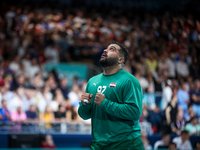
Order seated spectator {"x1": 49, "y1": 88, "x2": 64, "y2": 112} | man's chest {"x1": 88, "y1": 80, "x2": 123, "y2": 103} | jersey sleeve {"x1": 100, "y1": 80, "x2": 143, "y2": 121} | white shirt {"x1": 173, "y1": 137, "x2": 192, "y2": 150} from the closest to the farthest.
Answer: jersey sleeve {"x1": 100, "y1": 80, "x2": 143, "y2": 121} → man's chest {"x1": 88, "y1": 80, "x2": 123, "y2": 103} → white shirt {"x1": 173, "y1": 137, "x2": 192, "y2": 150} → seated spectator {"x1": 49, "y1": 88, "x2": 64, "y2": 112}

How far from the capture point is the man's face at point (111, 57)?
296 centimetres

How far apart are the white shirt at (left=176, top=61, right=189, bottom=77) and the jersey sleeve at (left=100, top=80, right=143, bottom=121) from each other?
8.39 metres

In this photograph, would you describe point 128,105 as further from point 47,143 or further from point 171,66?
point 171,66

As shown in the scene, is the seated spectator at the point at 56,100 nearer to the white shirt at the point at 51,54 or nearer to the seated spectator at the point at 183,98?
the white shirt at the point at 51,54

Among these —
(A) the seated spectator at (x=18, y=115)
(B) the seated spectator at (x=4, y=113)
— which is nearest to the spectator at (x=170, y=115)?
(A) the seated spectator at (x=18, y=115)

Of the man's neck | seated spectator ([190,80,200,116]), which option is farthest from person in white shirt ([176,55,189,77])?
the man's neck

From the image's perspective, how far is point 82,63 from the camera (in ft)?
37.7

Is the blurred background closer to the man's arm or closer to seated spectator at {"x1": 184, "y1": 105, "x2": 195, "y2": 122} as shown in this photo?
seated spectator at {"x1": 184, "y1": 105, "x2": 195, "y2": 122}

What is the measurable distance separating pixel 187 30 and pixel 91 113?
10.4 meters

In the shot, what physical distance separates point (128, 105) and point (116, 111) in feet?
0.44

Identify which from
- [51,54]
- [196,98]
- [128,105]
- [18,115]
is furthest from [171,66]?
[128,105]

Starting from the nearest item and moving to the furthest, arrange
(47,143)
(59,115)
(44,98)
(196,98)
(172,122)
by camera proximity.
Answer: (47,143)
(172,122)
(59,115)
(44,98)
(196,98)

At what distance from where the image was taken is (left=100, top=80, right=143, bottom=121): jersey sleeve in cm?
266

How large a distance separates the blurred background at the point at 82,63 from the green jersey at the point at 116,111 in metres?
3.61
